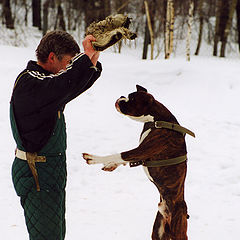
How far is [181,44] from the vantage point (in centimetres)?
1784

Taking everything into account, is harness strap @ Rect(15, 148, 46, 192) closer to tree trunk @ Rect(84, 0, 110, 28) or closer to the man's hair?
the man's hair

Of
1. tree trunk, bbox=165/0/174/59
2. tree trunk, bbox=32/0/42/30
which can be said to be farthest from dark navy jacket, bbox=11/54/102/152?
tree trunk, bbox=32/0/42/30

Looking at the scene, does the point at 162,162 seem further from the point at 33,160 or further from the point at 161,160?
the point at 33,160

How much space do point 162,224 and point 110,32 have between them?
4.29 ft

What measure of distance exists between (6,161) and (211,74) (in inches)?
Result: 194

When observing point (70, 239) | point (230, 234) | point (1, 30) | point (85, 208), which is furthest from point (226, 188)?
point (1, 30)

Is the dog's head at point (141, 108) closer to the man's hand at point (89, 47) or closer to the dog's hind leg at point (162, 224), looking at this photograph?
the man's hand at point (89, 47)

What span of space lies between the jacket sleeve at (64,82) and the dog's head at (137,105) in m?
0.38

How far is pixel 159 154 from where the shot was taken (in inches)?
87.7

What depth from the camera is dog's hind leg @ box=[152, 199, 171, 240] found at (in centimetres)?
235

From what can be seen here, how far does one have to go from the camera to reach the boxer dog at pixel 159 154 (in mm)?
2170

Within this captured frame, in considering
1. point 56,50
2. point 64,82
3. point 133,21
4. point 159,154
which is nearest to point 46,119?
point 64,82

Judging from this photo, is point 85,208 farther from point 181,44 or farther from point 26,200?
point 181,44

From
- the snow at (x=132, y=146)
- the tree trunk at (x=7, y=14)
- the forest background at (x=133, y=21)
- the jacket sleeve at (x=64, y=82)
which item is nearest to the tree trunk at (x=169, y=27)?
the forest background at (x=133, y=21)
